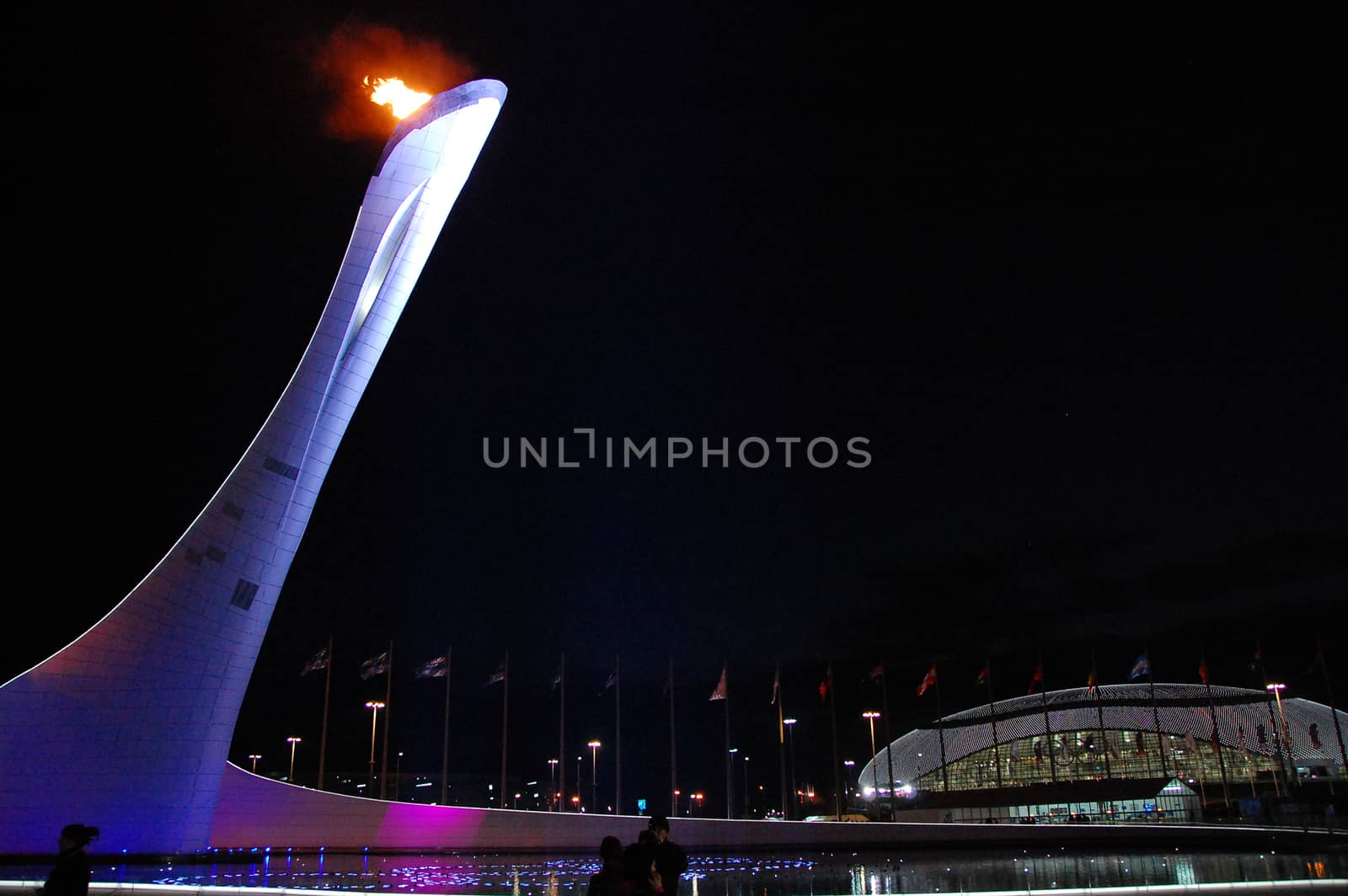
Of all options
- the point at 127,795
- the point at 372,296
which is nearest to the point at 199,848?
the point at 127,795

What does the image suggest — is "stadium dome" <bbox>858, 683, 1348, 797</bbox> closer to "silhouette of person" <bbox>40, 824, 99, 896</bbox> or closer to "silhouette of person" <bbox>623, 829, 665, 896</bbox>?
"silhouette of person" <bbox>623, 829, 665, 896</bbox>

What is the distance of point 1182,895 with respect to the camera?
34.3ft

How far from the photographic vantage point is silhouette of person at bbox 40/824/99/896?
573cm

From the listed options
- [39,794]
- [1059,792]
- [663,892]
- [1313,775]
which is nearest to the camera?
[663,892]

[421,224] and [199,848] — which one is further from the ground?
[421,224]

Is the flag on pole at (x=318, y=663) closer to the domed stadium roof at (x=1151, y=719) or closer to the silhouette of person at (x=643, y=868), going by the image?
the silhouette of person at (x=643, y=868)

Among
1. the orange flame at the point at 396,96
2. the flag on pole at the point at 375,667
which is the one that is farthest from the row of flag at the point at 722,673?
the orange flame at the point at 396,96

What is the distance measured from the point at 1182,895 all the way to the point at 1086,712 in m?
73.6

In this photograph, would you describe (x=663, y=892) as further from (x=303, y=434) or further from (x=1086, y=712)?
(x=1086, y=712)

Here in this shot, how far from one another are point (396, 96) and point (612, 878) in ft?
60.6

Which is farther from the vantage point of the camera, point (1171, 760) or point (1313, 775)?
point (1171, 760)

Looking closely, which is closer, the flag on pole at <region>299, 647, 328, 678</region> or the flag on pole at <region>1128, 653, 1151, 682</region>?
the flag on pole at <region>299, 647, 328, 678</region>

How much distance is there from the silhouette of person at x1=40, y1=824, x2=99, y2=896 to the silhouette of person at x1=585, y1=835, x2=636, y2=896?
295 centimetres

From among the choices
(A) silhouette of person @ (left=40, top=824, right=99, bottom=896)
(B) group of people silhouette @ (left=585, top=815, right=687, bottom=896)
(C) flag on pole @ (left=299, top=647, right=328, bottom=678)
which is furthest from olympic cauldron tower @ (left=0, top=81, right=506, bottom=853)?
(B) group of people silhouette @ (left=585, top=815, right=687, bottom=896)
